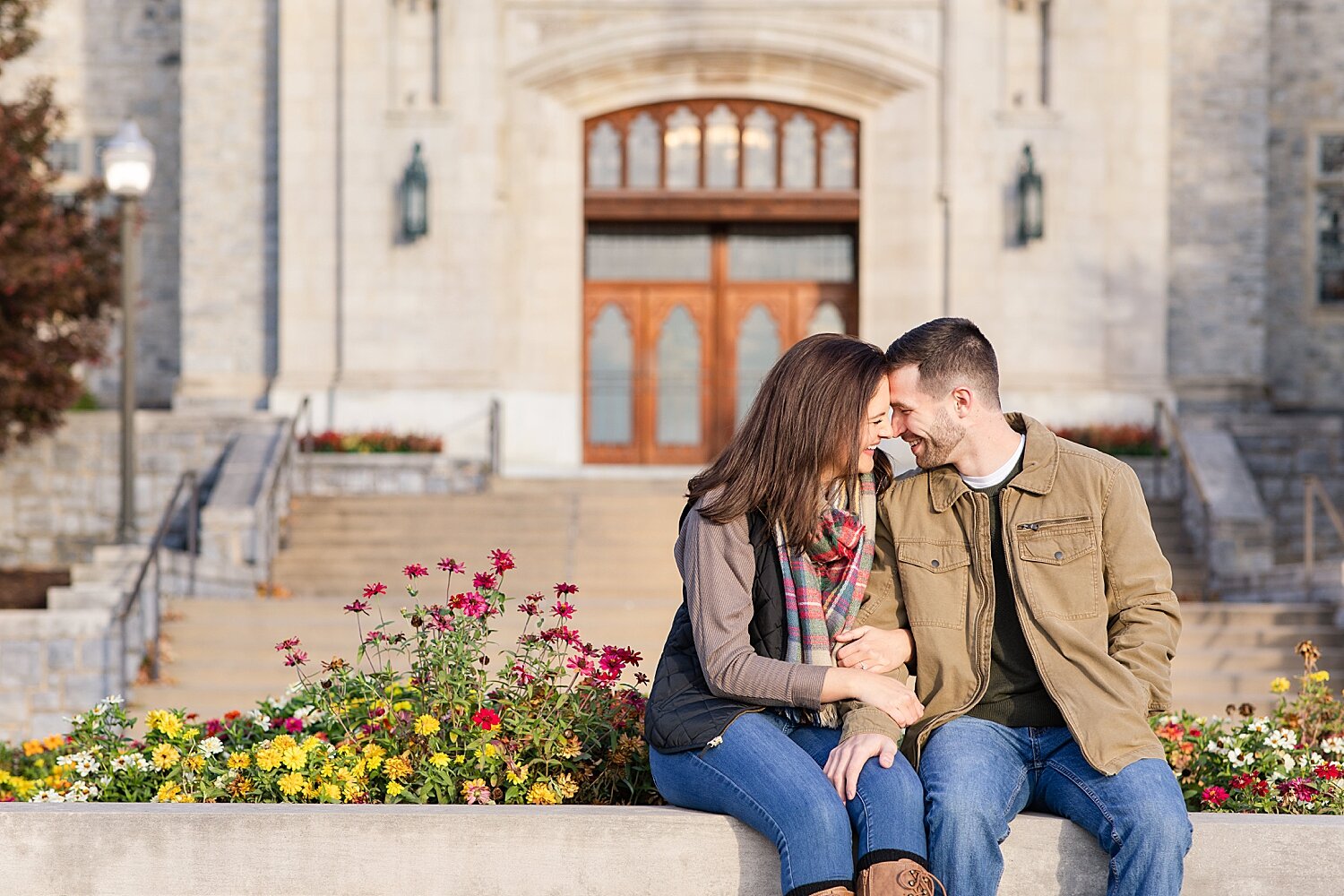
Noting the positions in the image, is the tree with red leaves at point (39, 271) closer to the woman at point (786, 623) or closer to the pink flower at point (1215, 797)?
the woman at point (786, 623)

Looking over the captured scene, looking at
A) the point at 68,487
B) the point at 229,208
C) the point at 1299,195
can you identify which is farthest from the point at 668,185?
the point at 1299,195

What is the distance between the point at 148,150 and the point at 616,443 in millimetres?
7702

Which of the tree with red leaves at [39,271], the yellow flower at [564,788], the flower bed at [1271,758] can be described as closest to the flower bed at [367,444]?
the tree with red leaves at [39,271]

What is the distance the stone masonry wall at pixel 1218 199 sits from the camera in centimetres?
1784

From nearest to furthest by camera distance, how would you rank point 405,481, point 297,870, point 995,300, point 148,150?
point 297,870
point 148,150
point 405,481
point 995,300

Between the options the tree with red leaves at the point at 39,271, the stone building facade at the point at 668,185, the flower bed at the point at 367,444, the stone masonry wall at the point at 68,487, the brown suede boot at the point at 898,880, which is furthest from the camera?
the stone building facade at the point at 668,185

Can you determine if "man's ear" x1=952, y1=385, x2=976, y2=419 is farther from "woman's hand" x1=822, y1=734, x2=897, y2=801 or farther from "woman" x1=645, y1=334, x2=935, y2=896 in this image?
"woman's hand" x1=822, y1=734, x2=897, y2=801

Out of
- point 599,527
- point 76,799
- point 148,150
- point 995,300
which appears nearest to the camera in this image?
point 76,799

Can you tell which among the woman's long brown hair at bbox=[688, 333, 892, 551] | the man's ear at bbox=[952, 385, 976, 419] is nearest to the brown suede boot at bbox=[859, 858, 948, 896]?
the woman's long brown hair at bbox=[688, 333, 892, 551]

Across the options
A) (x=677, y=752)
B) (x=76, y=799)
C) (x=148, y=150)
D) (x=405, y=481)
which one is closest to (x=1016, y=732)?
(x=677, y=752)

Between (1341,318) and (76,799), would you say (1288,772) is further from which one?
(1341,318)

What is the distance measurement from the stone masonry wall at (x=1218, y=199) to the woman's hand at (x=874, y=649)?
587 inches

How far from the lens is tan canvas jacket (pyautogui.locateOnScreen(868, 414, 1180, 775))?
3871 mm

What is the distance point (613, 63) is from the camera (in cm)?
1752
